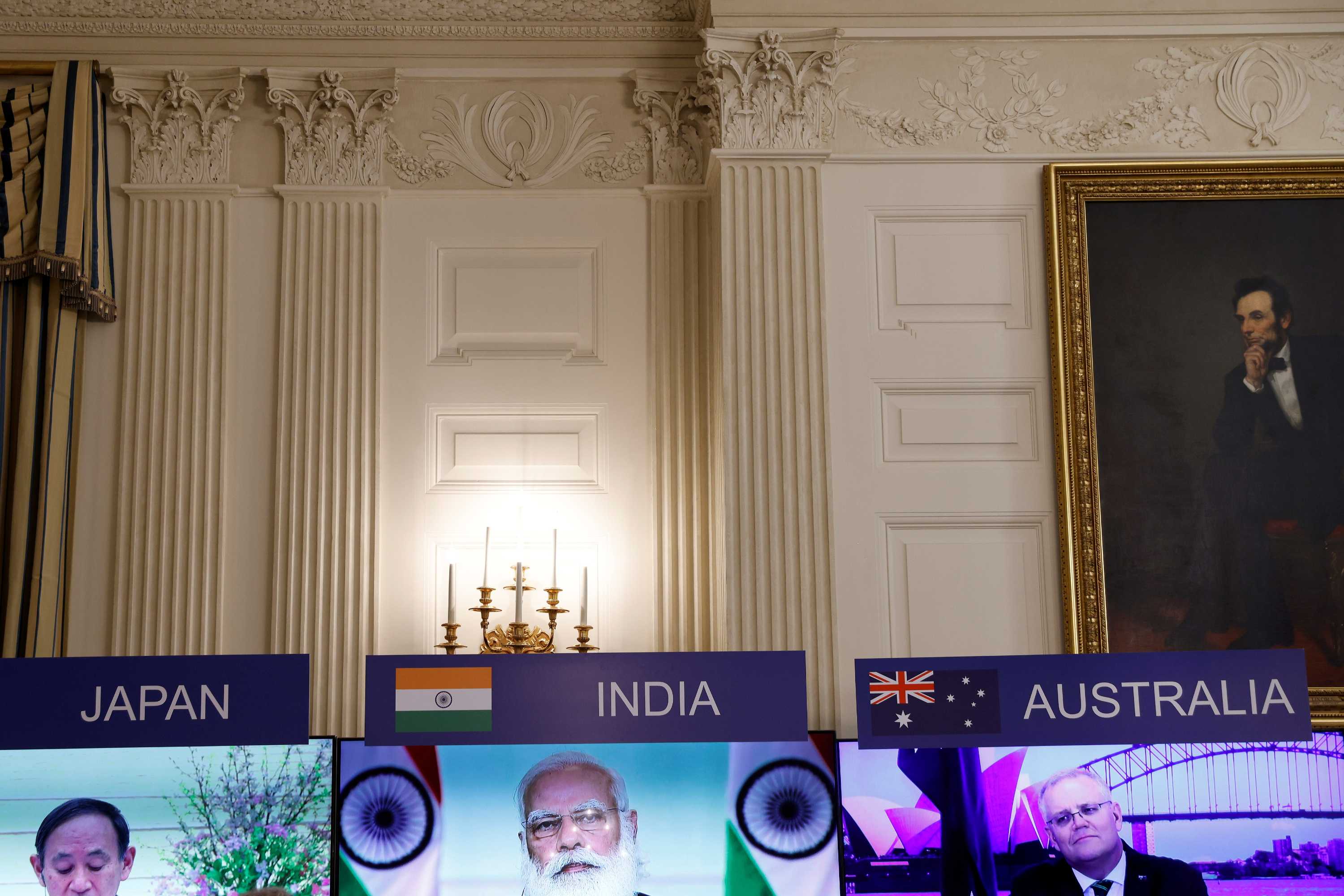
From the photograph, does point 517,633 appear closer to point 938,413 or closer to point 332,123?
point 938,413

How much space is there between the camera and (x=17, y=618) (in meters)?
4.89

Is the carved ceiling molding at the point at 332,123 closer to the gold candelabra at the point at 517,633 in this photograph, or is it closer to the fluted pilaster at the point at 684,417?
the fluted pilaster at the point at 684,417

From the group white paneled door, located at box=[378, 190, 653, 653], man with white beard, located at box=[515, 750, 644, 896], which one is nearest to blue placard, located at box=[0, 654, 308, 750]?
man with white beard, located at box=[515, 750, 644, 896]

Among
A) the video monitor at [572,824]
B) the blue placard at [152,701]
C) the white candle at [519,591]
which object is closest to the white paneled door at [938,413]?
the video monitor at [572,824]

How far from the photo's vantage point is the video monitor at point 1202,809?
12.4 ft

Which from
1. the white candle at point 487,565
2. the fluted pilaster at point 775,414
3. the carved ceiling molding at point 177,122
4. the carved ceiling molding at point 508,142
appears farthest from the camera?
the carved ceiling molding at point 508,142

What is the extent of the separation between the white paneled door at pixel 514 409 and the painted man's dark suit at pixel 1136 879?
74.9 inches

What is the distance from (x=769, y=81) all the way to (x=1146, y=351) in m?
1.88

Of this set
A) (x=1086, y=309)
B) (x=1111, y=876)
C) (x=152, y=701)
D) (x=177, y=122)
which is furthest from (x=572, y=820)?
(x=177, y=122)

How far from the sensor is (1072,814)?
3822 mm

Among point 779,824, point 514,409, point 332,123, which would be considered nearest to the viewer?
point 779,824

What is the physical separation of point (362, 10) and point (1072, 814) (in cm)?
434

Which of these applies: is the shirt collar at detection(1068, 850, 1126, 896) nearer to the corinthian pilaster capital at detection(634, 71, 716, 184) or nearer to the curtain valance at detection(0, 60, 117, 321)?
the corinthian pilaster capital at detection(634, 71, 716, 184)

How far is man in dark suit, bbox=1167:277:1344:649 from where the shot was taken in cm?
487
